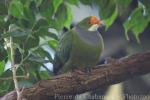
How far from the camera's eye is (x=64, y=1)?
938mm

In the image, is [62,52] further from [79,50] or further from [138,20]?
[138,20]

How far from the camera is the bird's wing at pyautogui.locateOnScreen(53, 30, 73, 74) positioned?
3.34 feet

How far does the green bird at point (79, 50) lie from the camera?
100cm

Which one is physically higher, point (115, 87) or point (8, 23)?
point (8, 23)

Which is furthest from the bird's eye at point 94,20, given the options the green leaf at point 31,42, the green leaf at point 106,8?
the green leaf at point 31,42

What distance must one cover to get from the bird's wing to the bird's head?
0.06 m

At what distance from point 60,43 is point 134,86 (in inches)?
10.1

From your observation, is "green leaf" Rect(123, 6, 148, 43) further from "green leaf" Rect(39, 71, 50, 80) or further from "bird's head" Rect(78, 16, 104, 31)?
"green leaf" Rect(39, 71, 50, 80)

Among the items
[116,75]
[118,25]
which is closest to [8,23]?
[116,75]

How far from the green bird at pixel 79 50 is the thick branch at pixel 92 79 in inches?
3.6

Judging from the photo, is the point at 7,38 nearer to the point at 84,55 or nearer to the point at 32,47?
the point at 32,47

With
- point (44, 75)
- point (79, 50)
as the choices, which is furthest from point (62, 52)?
point (44, 75)

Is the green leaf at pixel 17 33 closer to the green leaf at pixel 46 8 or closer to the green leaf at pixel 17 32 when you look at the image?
the green leaf at pixel 17 32

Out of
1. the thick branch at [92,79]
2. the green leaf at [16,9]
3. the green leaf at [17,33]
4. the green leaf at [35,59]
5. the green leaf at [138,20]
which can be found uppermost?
the green leaf at [16,9]
